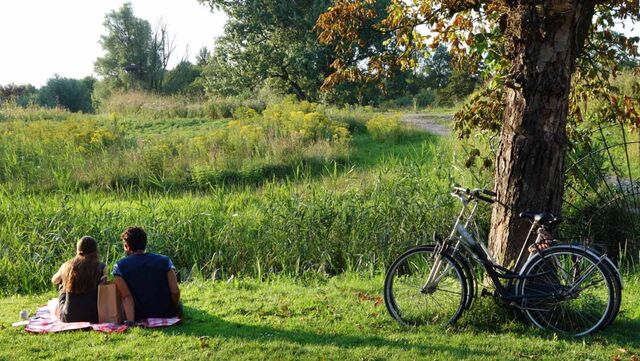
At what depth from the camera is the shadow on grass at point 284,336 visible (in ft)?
17.8

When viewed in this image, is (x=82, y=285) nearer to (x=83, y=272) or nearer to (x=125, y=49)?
(x=83, y=272)

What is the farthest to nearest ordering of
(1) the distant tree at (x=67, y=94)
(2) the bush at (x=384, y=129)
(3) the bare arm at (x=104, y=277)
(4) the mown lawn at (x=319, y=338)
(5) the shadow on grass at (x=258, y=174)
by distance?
(1) the distant tree at (x=67, y=94)
(2) the bush at (x=384, y=129)
(5) the shadow on grass at (x=258, y=174)
(3) the bare arm at (x=104, y=277)
(4) the mown lawn at (x=319, y=338)

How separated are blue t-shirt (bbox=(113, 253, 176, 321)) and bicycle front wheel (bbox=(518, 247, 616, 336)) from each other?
10.1ft

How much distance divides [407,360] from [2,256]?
603 centimetres

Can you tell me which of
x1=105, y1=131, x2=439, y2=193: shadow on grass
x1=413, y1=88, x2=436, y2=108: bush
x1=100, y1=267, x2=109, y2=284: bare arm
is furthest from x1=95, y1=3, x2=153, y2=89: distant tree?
x1=100, y1=267, x2=109, y2=284: bare arm

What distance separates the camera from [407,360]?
5152 mm

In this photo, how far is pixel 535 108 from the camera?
5.90 meters

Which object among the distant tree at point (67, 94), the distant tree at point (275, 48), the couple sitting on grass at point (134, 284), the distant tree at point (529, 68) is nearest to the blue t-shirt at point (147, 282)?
the couple sitting on grass at point (134, 284)

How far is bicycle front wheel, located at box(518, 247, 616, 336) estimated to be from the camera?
5.47 m

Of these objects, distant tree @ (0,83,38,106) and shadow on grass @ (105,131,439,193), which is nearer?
shadow on grass @ (105,131,439,193)

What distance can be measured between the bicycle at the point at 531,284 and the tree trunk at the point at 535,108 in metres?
0.25

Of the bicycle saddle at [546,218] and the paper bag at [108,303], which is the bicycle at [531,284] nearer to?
the bicycle saddle at [546,218]

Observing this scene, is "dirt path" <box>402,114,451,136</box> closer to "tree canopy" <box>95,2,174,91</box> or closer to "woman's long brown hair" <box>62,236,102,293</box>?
"woman's long brown hair" <box>62,236,102,293</box>

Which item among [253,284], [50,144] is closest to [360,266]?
[253,284]
